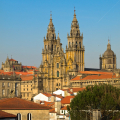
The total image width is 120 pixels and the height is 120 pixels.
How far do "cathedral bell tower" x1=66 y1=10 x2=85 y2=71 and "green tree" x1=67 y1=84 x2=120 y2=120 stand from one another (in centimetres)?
7789

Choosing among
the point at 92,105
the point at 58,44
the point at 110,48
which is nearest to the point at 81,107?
the point at 92,105

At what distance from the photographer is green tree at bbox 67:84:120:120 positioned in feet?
190

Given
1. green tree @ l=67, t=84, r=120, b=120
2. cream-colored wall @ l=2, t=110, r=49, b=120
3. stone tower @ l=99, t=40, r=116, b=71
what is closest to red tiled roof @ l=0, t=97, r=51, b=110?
cream-colored wall @ l=2, t=110, r=49, b=120

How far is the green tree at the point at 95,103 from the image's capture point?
190ft

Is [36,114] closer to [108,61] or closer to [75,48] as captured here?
[75,48]

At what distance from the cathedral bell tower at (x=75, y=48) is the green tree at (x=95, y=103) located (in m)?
77.9

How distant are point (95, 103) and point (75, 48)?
274ft

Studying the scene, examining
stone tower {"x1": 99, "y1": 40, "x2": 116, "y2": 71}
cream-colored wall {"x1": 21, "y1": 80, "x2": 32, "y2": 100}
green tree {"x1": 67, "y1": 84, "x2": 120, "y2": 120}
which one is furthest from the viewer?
stone tower {"x1": 99, "y1": 40, "x2": 116, "y2": 71}

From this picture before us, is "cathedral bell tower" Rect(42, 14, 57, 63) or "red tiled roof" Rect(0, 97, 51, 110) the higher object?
"cathedral bell tower" Rect(42, 14, 57, 63)

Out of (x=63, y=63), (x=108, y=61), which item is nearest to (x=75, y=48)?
(x=63, y=63)

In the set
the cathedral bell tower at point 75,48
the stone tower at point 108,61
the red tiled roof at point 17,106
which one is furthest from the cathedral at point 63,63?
the red tiled roof at point 17,106

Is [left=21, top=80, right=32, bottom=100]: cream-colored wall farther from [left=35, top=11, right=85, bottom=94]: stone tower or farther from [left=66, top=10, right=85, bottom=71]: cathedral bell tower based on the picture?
[left=66, top=10, right=85, bottom=71]: cathedral bell tower

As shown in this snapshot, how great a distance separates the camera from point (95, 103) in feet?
199

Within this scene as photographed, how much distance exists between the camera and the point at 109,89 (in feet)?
219
